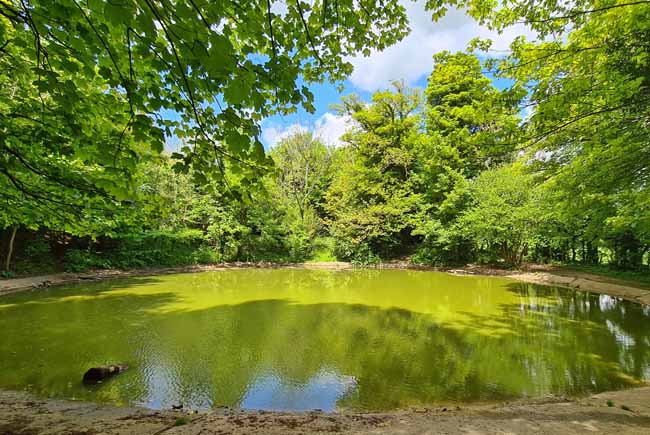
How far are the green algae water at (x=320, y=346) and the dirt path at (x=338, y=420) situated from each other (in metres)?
0.47

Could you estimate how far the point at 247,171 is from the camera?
91.4 inches

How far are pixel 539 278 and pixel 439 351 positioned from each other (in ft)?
29.2

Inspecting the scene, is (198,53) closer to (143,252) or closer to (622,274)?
(622,274)

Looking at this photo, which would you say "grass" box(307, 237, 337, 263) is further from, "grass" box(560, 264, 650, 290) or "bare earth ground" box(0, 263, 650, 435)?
"bare earth ground" box(0, 263, 650, 435)

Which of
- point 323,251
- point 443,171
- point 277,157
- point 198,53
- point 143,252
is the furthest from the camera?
point 277,157

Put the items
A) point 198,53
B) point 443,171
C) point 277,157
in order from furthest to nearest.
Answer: point 277,157 → point 443,171 → point 198,53

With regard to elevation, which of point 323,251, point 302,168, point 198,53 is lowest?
point 323,251

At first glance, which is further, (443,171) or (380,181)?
(380,181)

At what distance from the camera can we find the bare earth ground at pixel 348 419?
2.86 m

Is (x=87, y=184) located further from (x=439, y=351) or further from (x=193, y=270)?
(x=193, y=270)

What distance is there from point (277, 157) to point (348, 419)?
780 inches

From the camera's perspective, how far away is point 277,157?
866 inches

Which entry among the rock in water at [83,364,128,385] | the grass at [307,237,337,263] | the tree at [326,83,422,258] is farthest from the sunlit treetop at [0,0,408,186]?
the grass at [307,237,337,263]

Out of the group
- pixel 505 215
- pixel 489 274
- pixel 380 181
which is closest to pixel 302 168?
pixel 380 181
